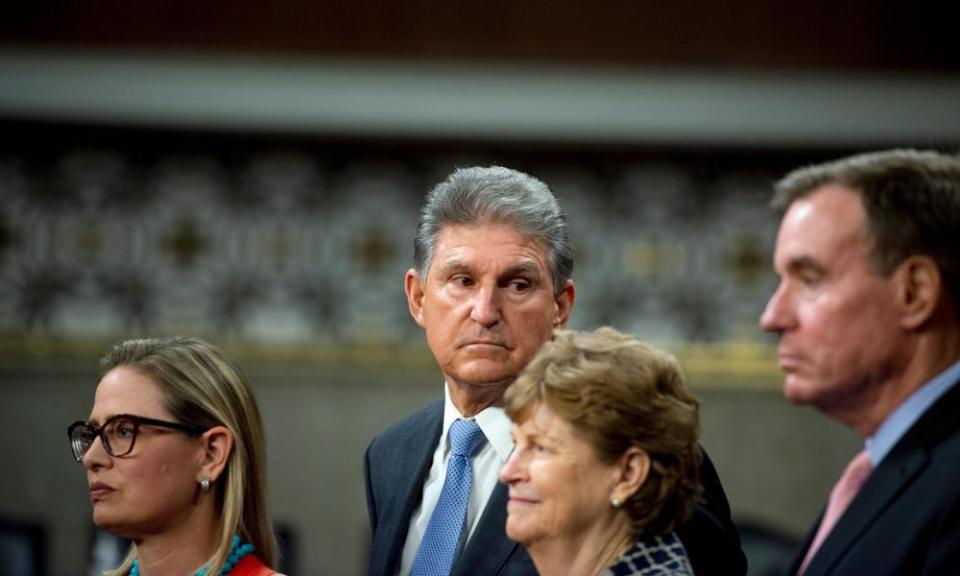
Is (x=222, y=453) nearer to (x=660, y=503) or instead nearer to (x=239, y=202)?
(x=660, y=503)

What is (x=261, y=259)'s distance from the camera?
294 inches

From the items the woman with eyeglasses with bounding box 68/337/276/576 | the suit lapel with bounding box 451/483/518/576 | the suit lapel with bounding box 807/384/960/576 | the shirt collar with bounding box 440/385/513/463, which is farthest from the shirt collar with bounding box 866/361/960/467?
the woman with eyeglasses with bounding box 68/337/276/576

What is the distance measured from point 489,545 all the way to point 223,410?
2.15ft

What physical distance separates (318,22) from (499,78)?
36.9 inches

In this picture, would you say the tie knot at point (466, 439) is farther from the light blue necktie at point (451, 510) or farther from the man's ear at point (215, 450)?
the man's ear at point (215, 450)

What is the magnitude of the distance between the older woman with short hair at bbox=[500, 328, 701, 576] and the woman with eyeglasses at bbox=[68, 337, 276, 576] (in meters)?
0.80

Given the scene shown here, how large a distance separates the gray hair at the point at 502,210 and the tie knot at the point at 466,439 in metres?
0.34

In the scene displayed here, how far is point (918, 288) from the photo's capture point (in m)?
2.30

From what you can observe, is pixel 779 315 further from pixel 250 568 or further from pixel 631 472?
pixel 250 568

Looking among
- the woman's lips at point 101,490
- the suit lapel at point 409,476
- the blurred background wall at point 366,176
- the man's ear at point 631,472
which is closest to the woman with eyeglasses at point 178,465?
the woman's lips at point 101,490

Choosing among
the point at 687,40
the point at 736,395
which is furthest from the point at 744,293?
the point at 687,40

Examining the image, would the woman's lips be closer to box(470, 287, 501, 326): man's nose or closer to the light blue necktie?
the light blue necktie

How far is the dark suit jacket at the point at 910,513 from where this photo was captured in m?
2.26

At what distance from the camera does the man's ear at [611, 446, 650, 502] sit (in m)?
2.52
